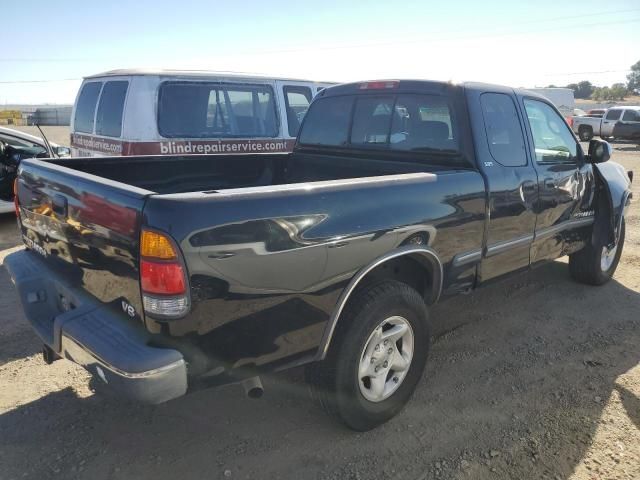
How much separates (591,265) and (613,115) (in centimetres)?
2205

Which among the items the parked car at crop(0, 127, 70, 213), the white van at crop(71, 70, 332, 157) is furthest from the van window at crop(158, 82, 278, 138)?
the parked car at crop(0, 127, 70, 213)

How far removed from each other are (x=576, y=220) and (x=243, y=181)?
9.32ft

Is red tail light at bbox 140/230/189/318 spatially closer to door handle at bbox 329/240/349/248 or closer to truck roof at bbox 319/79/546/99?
door handle at bbox 329/240/349/248

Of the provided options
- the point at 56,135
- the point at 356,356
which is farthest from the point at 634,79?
the point at 356,356

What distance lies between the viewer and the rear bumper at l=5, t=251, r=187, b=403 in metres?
2.01

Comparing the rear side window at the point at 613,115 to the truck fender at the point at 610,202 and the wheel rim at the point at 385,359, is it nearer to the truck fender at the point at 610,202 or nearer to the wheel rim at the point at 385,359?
the truck fender at the point at 610,202

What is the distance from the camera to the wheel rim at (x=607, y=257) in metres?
5.06

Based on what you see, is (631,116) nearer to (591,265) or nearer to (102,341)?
(591,265)

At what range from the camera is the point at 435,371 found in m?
3.56

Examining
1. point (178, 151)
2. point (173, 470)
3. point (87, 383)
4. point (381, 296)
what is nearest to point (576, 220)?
point (381, 296)

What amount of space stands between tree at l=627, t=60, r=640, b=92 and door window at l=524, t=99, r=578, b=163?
9723 centimetres

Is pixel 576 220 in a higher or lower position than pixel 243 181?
lower

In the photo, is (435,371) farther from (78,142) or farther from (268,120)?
(78,142)

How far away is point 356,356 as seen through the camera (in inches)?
104
